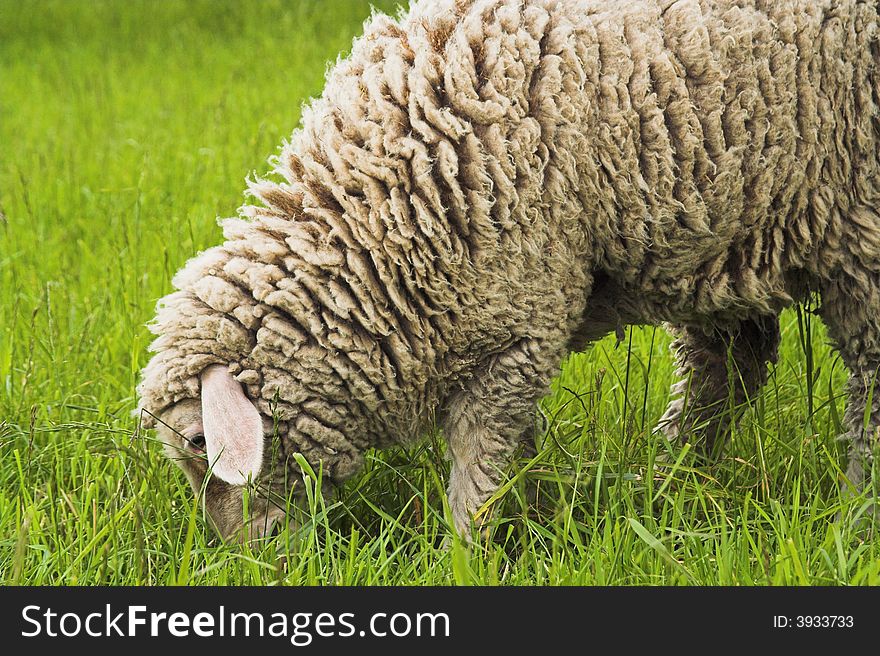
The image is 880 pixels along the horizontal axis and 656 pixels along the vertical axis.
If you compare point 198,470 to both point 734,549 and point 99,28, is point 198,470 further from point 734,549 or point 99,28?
point 99,28

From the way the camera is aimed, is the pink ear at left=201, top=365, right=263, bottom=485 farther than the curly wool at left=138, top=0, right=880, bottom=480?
No

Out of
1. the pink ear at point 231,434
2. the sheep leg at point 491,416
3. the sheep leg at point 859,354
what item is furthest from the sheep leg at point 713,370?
the pink ear at point 231,434

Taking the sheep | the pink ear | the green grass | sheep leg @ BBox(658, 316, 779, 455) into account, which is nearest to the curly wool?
the sheep

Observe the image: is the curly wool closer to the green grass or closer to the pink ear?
the pink ear

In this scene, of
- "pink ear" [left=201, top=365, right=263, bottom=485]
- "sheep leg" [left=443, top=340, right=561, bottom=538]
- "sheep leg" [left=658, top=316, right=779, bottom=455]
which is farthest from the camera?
"sheep leg" [left=658, top=316, right=779, bottom=455]

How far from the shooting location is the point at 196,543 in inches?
139

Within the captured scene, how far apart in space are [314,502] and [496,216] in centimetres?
98

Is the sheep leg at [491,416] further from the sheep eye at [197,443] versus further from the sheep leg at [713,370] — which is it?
the sheep leg at [713,370]

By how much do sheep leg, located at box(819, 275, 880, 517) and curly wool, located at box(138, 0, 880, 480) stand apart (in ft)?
0.33

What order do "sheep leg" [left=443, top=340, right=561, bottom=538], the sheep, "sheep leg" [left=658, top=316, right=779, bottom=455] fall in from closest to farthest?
the sheep → "sheep leg" [left=443, top=340, right=561, bottom=538] → "sheep leg" [left=658, top=316, right=779, bottom=455]

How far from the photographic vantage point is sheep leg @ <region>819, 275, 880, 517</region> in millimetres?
3566

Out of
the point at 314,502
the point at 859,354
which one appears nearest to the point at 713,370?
the point at 859,354

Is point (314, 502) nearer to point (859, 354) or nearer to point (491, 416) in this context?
point (491, 416)

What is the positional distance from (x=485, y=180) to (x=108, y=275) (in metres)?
2.92
